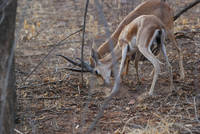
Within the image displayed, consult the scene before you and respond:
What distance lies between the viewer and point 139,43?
5.49 metres

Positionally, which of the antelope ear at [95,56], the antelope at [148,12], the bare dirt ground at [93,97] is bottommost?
the bare dirt ground at [93,97]

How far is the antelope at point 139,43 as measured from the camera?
17.6ft

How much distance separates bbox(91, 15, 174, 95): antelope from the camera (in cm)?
537

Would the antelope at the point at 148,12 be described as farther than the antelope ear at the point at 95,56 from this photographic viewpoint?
Yes

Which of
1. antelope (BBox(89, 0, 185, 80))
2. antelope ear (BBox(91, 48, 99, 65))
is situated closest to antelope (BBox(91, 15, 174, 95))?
antelope ear (BBox(91, 48, 99, 65))

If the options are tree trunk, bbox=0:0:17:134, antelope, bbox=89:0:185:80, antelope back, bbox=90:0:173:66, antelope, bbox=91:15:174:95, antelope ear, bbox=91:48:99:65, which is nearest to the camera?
tree trunk, bbox=0:0:17:134

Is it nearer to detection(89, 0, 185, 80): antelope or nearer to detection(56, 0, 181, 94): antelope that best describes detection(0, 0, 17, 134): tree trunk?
detection(56, 0, 181, 94): antelope

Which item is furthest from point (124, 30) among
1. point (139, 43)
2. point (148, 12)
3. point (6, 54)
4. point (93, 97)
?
point (6, 54)

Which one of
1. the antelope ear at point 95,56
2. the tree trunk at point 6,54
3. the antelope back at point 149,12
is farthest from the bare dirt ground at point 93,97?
the antelope back at point 149,12

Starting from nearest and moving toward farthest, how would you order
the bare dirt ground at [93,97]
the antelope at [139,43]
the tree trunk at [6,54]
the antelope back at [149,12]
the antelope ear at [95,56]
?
the tree trunk at [6,54], the bare dirt ground at [93,97], the antelope at [139,43], the antelope ear at [95,56], the antelope back at [149,12]

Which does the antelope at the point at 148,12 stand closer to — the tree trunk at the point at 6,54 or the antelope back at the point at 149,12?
the antelope back at the point at 149,12

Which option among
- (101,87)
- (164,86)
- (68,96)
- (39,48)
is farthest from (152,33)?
(39,48)

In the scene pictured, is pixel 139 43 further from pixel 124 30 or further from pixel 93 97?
pixel 93 97

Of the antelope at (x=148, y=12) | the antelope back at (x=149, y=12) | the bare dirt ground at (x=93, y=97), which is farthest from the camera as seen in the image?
the antelope back at (x=149, y=12)
